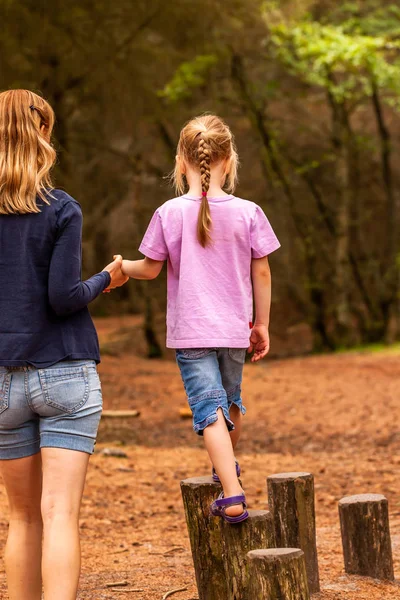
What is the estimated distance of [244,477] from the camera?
302 inches

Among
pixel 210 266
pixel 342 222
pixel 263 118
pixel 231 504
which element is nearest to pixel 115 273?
pixel 210 266

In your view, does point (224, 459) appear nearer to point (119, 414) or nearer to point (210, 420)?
point (210, 420)

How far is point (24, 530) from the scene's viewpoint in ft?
10.8

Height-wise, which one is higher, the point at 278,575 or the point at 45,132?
the point at 45,132

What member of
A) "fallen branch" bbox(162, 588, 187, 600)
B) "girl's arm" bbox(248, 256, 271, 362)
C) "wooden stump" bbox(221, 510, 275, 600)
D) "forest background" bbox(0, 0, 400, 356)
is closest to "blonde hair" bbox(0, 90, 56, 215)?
"girl's arm" bbox(248, 256, 271, 362)

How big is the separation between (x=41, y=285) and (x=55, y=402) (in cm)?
42

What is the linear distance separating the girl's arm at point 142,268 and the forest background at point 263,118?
1003 cm

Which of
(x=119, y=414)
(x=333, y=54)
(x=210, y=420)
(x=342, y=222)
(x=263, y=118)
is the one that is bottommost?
(x=210, y=420)

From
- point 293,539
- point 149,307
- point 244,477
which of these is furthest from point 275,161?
point 293,539

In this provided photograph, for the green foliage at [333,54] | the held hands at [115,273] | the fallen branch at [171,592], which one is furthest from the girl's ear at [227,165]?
the green foliage at [333,54]

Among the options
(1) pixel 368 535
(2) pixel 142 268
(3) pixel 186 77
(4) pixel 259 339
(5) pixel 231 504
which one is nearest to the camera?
(5) pixel 231 504

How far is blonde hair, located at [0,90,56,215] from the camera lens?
10.2ft

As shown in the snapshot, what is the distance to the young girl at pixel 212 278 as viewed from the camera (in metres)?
3.51

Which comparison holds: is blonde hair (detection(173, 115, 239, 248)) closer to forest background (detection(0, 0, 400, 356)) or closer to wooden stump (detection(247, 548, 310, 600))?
wooden stump (detection(247, 548, 310, 600))
